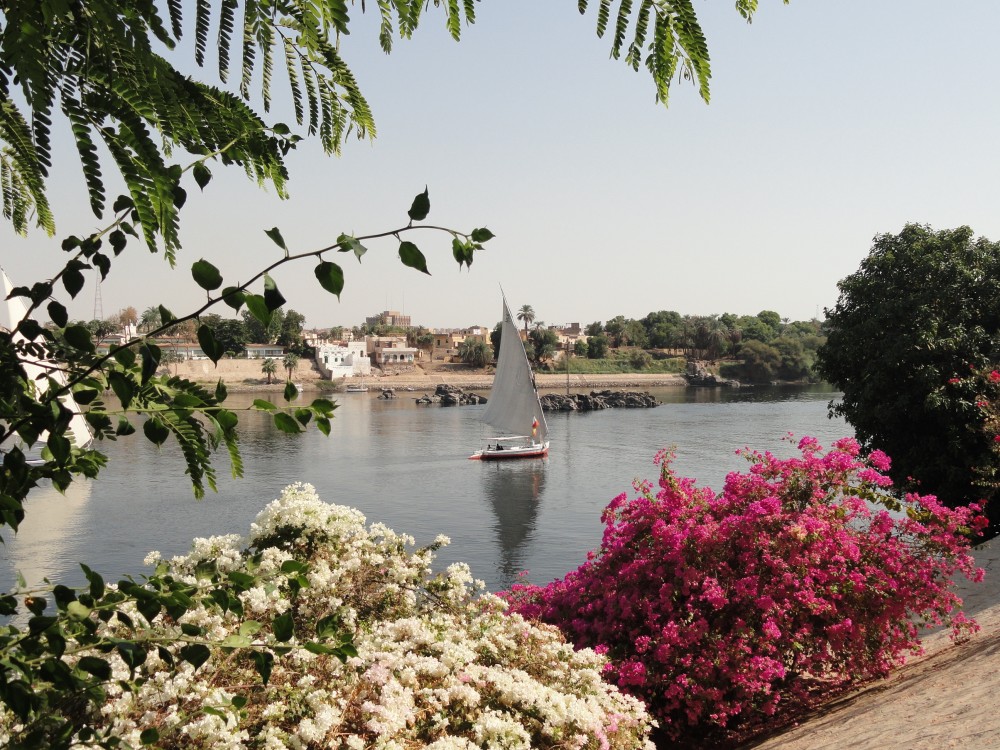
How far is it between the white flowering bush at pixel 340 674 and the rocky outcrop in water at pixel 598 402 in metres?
68.1

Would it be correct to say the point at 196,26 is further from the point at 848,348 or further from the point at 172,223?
the point at 848,348

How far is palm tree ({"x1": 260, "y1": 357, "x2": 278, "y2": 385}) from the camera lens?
9831 cm

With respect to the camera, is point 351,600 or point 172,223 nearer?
point 172,223

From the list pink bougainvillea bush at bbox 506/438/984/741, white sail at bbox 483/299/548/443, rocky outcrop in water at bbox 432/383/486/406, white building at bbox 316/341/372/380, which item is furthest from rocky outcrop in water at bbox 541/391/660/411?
pink bougainvillea bush at bbox 506/438/984/741

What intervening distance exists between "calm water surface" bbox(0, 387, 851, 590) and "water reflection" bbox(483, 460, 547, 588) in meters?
0.06

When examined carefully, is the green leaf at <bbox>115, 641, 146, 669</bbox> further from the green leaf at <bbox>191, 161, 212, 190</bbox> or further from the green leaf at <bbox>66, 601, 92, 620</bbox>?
the green leaf at <bbox>191, 161, 212, 190</bbox>

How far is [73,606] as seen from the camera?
206 centimetres

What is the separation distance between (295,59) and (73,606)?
155 centimetres

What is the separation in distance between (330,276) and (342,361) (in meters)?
108

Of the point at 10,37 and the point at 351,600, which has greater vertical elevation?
the point at 10,37

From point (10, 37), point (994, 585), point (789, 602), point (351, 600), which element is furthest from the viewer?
point (994, 585)

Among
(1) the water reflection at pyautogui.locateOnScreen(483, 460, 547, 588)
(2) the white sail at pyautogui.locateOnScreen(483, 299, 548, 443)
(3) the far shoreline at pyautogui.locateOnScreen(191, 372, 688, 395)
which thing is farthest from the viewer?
(3) the far shoreline at pyautogui.locateOnScreen(191, 372, 688, 395)

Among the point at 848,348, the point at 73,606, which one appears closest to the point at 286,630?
the point at 73,606

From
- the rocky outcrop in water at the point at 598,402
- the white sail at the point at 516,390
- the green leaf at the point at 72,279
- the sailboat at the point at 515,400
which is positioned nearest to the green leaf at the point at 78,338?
the green leaf at the point at 72,279
